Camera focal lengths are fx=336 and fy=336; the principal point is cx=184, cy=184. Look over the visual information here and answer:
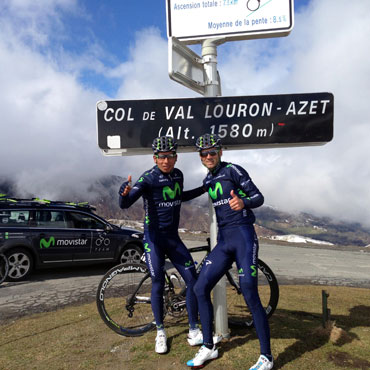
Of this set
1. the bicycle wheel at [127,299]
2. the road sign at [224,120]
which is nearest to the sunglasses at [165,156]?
the road sign at [224,120]

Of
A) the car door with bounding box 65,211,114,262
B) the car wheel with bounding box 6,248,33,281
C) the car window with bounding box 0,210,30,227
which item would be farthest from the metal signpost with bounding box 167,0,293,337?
the car window with bounding box 0,210,30,227

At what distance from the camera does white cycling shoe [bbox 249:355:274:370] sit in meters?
2.99

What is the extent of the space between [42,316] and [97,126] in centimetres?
322

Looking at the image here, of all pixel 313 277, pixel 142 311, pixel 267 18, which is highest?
pixel 267 18

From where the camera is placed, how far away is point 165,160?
375 centimetres

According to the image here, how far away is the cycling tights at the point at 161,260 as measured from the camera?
3.81 meters

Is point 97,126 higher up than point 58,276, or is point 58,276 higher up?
point 97,126

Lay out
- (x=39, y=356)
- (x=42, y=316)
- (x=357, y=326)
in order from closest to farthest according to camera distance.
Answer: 1. (x=39, y=356)
2. (x=357, y=326)
3. (x=42, y=316)

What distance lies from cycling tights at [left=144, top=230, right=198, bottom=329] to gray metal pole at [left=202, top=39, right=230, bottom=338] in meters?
0.33

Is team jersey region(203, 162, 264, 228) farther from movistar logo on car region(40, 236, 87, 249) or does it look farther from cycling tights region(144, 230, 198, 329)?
movistar logo on car region(40, 236, 87, 249)

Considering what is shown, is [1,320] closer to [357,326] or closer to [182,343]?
[182,343]

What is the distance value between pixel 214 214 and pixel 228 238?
1.48ft

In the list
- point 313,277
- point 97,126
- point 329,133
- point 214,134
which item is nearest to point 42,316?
point 97,126

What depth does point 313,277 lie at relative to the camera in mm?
8930
